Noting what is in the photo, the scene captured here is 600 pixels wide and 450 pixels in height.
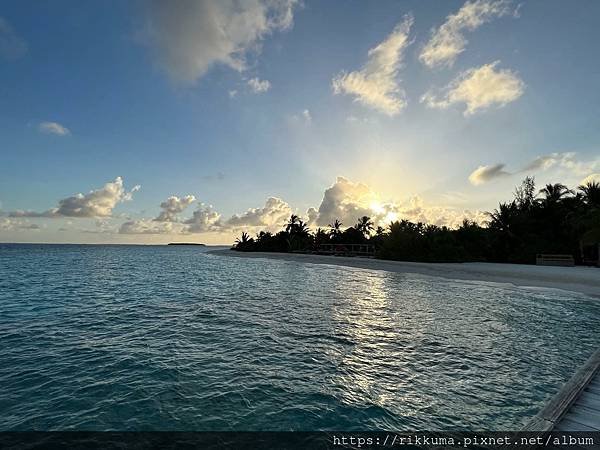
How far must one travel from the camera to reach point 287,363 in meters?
7.38

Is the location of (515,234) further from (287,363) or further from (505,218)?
(287,363)

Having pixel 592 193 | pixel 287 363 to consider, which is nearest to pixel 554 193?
pixel 592 193

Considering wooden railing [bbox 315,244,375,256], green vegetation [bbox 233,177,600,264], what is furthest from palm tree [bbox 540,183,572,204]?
wooden railing [bbox 315,244,375,256]

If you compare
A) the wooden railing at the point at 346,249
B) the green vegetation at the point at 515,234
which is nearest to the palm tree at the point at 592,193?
the green vegetation at the point at 515,234

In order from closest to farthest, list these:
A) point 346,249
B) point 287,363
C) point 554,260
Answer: point 287,363
point 554,260
point 346,249

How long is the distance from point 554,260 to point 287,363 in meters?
37.0

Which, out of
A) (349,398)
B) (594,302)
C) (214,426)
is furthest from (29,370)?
(594,302)

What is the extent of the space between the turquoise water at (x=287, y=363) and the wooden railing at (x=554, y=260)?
21574 mm

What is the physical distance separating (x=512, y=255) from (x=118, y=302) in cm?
4142

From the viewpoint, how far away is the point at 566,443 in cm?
377

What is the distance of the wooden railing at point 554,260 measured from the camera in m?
31.1

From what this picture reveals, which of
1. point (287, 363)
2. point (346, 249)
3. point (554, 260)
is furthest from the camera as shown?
point (346, 249)

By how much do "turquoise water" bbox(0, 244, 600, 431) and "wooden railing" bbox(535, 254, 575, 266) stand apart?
70.8 ft

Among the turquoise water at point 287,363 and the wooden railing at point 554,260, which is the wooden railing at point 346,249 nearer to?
the wooden railing at point 554,260
